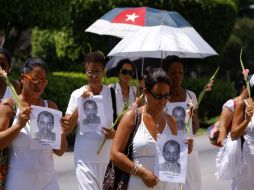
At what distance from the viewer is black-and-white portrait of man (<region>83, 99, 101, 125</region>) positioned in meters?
6.70

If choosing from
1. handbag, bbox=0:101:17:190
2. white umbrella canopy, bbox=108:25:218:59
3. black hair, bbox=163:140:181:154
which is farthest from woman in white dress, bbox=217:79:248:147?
handbag, bbox=0:101:17:190

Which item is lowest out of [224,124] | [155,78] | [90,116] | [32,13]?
[32,13]

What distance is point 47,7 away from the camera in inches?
667

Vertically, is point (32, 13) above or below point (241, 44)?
above

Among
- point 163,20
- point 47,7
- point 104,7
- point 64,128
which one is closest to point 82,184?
point 64,128

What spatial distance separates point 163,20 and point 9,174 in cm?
397

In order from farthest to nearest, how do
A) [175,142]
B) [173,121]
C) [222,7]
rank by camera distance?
[222,7] < [173,121] < [175,142]

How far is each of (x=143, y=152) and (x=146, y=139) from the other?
0.09m

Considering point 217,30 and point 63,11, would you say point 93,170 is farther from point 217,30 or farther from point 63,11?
point 217,30

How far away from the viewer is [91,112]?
6.72m

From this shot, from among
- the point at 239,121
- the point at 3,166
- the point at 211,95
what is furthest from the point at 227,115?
the point at 211,95

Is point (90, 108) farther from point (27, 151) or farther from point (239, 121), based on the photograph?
point (27, 151)

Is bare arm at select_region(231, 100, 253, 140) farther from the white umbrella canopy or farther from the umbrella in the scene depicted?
the umbrella

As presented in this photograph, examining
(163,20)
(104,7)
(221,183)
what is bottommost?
(221,183)
